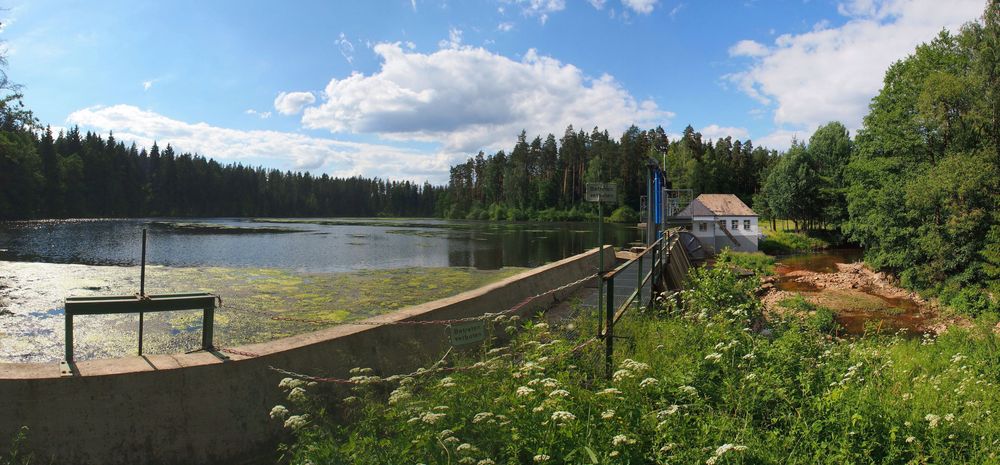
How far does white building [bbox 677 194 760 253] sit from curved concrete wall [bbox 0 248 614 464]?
154 feet

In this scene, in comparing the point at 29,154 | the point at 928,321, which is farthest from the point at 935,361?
the point at 29,154

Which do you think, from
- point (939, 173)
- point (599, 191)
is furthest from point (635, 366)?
point (939, 173)

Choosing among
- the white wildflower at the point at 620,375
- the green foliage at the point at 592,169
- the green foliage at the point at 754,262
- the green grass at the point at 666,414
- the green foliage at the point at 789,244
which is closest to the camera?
the green grass at the point at 666,414

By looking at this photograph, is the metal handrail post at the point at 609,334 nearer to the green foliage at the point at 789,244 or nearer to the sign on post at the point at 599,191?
the sign on post at the point at 599,191

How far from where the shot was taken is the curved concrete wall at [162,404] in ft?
14.3

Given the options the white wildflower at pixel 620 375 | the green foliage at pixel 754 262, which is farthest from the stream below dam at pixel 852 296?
the white wildflower at pixel 620 375

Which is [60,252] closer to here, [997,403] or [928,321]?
[997,403]

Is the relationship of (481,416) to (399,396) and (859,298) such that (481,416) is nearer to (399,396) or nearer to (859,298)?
(399,396)

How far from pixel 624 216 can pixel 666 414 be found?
300ft

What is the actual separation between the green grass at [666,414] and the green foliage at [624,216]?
8753 centimetres

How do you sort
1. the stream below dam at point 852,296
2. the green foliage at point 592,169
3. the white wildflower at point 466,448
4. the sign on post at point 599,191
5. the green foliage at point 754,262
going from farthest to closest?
the green foliage at point 592,169, the green foliage at point 754,262, the stream below dam at point 852,296, the sign on post at point 599,191, the white wildflower at point 466,448

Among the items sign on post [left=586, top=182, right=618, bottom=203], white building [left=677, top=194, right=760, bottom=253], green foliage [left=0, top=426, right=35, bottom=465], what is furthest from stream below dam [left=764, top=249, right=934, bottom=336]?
green foliage [left=0, top=426, right=35, bottom=465]

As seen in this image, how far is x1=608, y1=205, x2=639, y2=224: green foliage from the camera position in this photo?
301 ft

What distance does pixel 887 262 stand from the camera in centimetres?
2802
